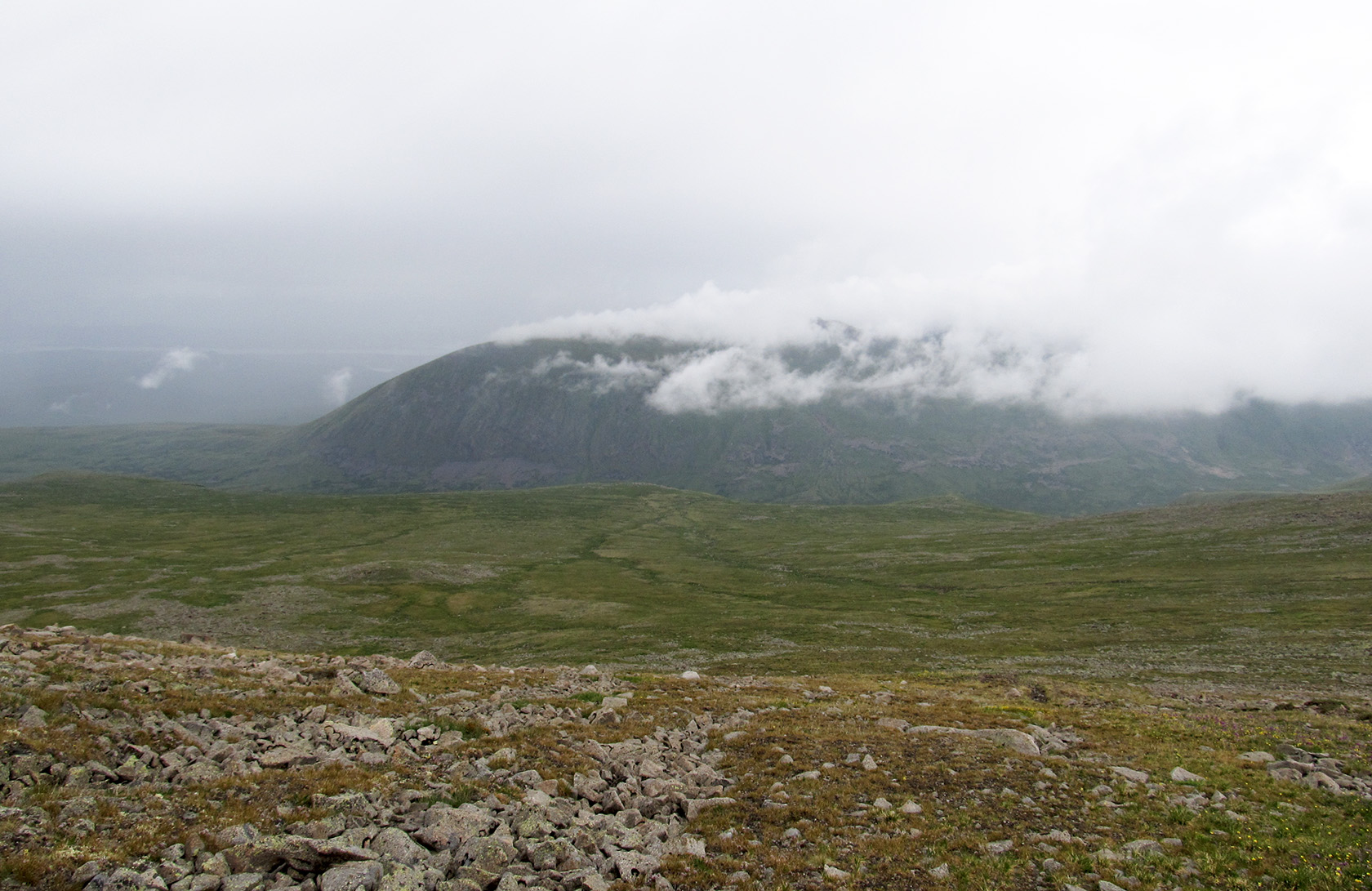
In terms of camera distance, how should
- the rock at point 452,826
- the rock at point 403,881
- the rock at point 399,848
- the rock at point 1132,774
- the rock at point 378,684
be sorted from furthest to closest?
the rock at point 378,684
the rock at point 1132,774
the rock at point 452,826
the rock at point 399,848
the rock at point 403,881

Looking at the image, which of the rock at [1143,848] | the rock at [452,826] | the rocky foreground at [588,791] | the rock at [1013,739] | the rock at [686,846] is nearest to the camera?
the rocky foreground at [588,791]

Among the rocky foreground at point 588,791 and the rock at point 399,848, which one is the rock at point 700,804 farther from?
the rock at point 399,848

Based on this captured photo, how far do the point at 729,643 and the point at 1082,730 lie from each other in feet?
195

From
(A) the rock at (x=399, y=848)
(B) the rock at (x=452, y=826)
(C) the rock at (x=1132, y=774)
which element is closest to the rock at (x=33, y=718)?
(A) the rock at (x=399, y=848)

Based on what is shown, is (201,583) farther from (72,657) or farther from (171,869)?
(171,869)

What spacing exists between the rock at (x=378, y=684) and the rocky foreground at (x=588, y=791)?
0.48 ft

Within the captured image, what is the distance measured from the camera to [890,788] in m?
21.2

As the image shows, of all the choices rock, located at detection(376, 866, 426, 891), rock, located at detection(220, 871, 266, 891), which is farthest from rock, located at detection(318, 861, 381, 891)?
rock, located at detection(220, 871, 266, 891)

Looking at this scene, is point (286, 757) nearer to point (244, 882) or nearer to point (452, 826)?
point (452, 826)

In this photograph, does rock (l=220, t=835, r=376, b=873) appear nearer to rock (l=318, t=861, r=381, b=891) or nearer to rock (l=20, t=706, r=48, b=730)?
rock (l=318, t=861, r=381, b=891)

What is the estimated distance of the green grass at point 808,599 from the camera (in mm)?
74625

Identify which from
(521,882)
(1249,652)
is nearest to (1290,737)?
(521,882)

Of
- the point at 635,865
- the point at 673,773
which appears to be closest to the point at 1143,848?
the point at 635,865

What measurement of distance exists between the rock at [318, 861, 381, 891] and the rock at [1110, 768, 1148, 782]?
2400cm
